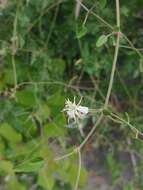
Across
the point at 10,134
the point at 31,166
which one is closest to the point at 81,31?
the point at 31,166

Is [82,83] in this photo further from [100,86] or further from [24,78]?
[24,78]

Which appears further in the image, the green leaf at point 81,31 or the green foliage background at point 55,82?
the green foliage background at point 55,82

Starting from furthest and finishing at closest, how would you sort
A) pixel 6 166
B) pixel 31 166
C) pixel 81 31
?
pixel 6 166
pixel 81 31
pixel 31 166

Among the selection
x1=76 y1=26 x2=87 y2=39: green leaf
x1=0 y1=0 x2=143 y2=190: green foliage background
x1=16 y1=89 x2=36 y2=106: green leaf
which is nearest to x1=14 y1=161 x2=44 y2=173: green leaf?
x1=76 y1=26 x2=87 y2=39: green leaf

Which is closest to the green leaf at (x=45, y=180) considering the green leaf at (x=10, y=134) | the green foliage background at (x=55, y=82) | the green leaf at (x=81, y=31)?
the green foliage background at (x=55, y=82)

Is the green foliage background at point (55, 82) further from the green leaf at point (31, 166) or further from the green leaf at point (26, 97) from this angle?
the green leaf at point (31, 166)

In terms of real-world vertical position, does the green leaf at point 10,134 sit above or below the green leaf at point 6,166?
above

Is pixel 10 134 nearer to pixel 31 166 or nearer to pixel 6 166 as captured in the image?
pixel 6 166

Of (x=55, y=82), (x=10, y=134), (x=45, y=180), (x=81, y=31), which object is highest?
(x=81, y=31)

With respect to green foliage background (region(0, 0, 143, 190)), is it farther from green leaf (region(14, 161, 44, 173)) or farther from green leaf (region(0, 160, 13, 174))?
green leaf (region(14, 161, 44, 173))

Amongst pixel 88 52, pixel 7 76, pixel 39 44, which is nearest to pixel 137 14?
pixel 88 52
